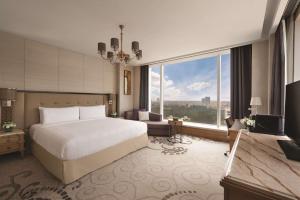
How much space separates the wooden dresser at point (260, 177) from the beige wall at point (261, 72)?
3021 millimetres

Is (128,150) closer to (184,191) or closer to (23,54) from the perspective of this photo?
(184,191)

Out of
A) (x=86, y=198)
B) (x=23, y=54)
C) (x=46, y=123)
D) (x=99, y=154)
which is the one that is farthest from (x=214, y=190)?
(x=23, y=54)

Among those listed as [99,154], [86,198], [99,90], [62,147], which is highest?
[99,90]

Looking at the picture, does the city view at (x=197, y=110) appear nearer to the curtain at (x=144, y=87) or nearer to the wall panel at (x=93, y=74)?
the curtain at (x=144, y=87)

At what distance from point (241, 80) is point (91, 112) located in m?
4.25

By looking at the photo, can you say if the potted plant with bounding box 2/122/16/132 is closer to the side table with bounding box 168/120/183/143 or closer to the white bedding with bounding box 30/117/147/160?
the white bedding with bounding box 30/117/147/160

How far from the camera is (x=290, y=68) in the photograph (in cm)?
268

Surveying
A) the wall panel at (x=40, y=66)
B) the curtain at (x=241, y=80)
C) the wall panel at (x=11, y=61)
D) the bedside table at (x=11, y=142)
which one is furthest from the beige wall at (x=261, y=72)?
the wall panel at (x=11, y=61)

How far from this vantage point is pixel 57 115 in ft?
11.3

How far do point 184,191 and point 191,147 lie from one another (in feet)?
5.98

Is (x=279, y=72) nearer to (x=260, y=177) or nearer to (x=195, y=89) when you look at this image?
(x=195, y=89)

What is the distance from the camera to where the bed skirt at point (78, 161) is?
2.13 meters

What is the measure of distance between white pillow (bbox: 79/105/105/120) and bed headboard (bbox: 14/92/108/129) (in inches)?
13.3

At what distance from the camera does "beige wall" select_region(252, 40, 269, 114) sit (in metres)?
3.53
